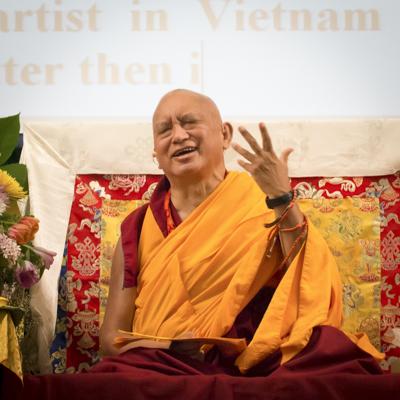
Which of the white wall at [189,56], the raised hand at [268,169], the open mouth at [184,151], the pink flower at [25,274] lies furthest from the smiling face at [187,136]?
the pink flower at [25,274]

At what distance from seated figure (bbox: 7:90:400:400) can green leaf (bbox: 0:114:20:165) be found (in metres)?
0.45

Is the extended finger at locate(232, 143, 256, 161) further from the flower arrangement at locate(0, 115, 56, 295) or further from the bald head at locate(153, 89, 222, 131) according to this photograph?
the flower arrangement at locate(0, 115, 56, 295)

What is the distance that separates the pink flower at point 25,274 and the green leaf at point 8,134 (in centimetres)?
46

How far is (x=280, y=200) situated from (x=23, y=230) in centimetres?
73

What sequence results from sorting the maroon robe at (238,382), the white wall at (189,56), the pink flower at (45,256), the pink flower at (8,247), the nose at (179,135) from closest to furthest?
the maroon robe at (238,382), the pink flower at (8,247), the pink flower at (45,256), the nose at (179,135), the white wall at (189,56)

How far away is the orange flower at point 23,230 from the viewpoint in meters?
2.47

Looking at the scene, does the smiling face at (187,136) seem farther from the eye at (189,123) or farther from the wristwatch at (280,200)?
the wristwatch at (280,200)

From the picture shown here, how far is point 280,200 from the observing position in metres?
2.54

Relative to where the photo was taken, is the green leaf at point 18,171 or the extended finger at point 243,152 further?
the green leaf at point 18,171

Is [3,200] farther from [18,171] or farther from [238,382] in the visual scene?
[238,382]

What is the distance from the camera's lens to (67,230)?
3221 millimetres

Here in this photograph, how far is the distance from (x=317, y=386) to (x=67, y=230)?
4.25ft

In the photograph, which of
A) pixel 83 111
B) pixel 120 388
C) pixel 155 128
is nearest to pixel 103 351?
pixel 120 388

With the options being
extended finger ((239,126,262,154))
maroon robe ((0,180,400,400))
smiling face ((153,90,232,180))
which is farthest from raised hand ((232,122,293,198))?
maroon robe ((0,180,400,400))
